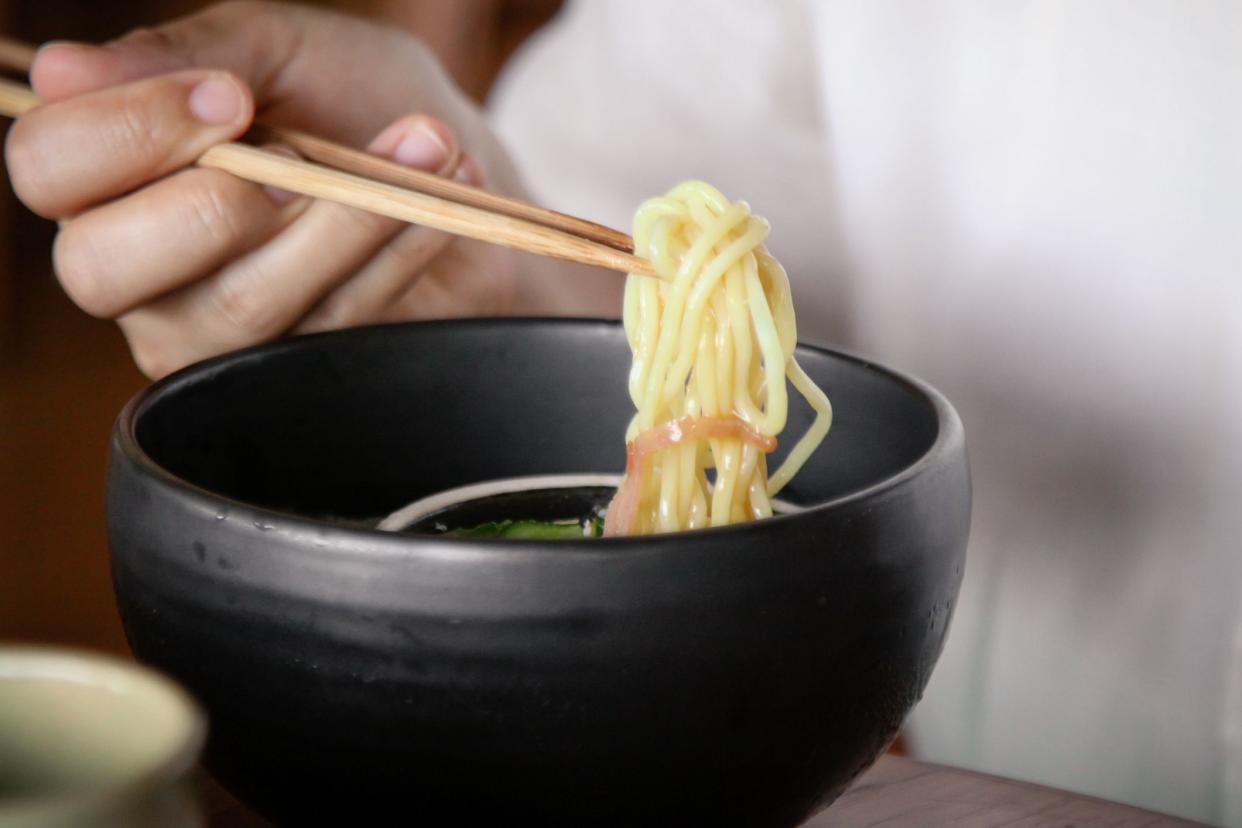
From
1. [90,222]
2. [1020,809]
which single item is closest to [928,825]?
[1020,809]

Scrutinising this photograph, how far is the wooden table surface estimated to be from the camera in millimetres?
669

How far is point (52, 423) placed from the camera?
1.83m

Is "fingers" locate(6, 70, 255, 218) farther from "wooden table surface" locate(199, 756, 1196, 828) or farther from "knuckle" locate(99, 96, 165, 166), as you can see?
"wooden table surface" locate(199, 756, 1196, 828)

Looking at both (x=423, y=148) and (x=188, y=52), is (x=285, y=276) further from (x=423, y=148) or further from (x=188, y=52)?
(x=188, y=52)

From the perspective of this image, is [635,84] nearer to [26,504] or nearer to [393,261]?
[393,261]

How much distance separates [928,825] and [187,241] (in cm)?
63

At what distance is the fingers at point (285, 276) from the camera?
958 mm

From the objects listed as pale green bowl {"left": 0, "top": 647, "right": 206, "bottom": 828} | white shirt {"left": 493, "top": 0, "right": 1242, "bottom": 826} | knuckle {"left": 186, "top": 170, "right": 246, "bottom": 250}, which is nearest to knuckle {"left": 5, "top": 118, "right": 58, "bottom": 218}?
knuckle {"left": 186, "top": 170, "right": 246, "bottom": 250}

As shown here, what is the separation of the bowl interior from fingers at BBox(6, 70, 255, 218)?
0.70 ft

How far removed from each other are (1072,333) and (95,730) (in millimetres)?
996

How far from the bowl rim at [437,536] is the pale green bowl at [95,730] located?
0.44ft

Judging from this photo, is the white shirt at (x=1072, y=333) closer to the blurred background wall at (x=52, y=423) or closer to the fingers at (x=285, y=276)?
the fingers at (x=285, y=276)

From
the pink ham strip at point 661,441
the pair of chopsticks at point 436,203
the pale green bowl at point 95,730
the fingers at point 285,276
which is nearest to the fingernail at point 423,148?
the fingers at point 285,276

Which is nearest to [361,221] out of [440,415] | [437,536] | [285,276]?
[285,276]
